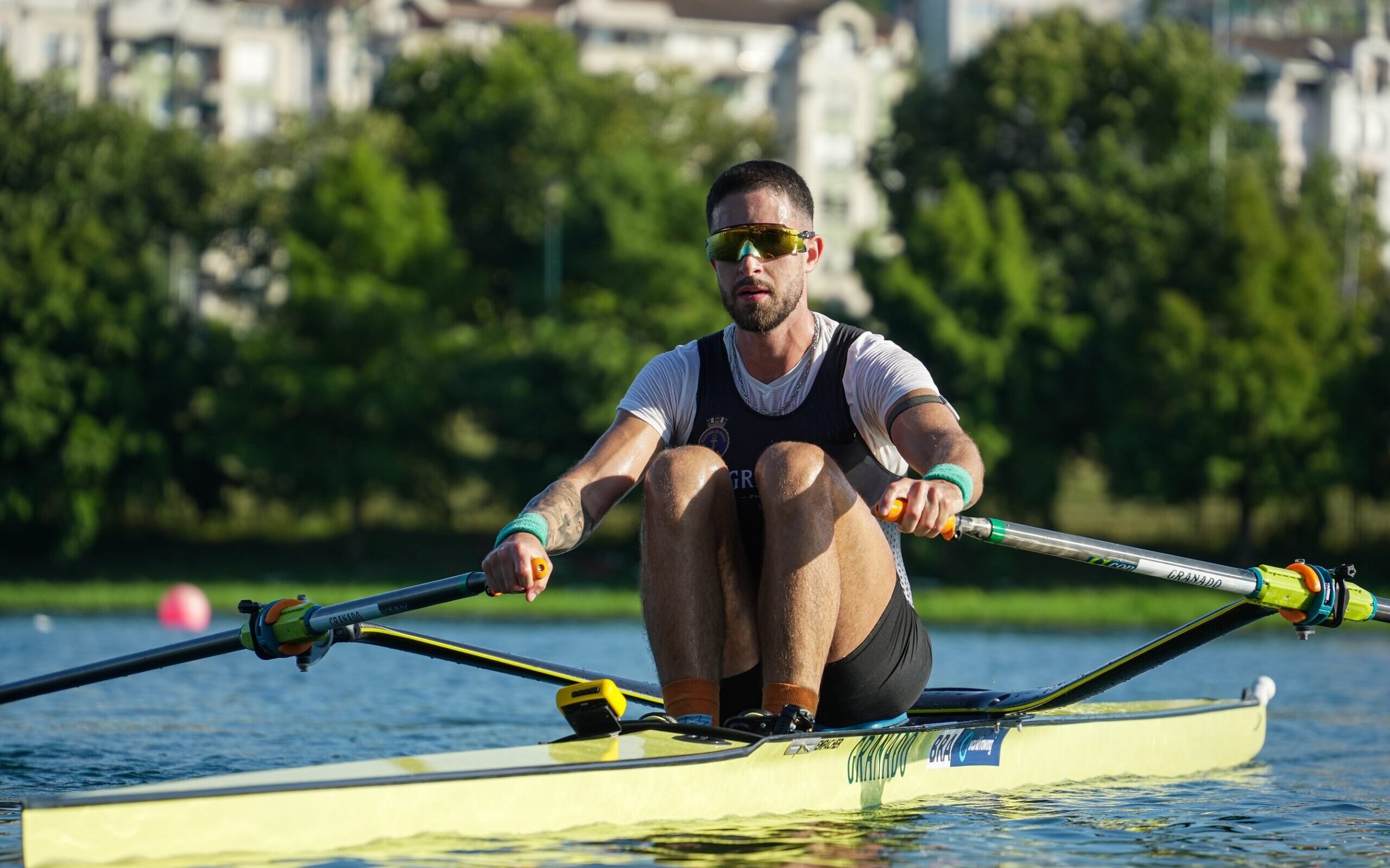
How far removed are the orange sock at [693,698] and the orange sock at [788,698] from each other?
0.19m

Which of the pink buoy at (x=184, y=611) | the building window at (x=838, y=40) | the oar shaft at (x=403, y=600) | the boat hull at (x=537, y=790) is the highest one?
the building window at (x=838, y=40)

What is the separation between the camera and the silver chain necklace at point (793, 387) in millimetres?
6070

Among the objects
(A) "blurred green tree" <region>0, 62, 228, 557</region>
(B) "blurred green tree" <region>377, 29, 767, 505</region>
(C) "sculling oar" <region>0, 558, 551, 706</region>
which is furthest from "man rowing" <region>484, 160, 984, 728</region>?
(A) "blurred green tree" <region>0, 62, 228, 557</region>

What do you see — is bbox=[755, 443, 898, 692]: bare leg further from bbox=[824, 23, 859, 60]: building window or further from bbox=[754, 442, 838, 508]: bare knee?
bbox=[824, 23, 859, 60]: building window

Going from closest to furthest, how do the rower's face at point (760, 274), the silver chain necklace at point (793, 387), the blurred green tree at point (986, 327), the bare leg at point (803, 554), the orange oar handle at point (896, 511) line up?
the orange oar handle at point (896, 511) → the bare leg at point (803, 554) → the rower's face at point (760, 274) → the silver chain necklace at point (793, 387) → the blurred green tree at point (986, 327)

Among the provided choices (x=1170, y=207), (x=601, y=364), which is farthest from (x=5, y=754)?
(x=1170, y=207)

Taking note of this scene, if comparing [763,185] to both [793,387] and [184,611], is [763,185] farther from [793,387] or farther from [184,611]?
[184,611]

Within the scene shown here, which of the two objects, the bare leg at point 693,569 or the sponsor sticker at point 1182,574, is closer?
the bare leg at point 693,569

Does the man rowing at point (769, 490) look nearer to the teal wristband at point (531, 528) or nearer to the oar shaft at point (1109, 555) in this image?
the teal wristband at point (531, 528)

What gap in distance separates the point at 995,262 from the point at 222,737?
28378 mm

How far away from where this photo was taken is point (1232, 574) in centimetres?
632

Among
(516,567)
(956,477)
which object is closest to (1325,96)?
(956,477)

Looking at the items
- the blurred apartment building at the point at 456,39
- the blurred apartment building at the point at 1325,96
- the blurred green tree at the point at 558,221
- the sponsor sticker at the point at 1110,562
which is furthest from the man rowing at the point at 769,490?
the blurred apartment building at the point at 1325,96

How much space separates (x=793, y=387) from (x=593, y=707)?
4.40ft
